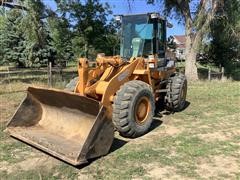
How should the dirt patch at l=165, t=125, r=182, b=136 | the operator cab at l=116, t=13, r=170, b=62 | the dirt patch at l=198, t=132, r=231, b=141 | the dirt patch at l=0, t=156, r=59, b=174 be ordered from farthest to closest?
the operator cab at l=116, t=13, r=170, b=62
the dirt patch at l=165, t=125, r=182, b=136
the dirt patch at l=198, t=132, r=231, b=141
the dirt patch at l=0, t=156, r=59, b=174

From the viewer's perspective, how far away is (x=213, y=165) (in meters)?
5.76

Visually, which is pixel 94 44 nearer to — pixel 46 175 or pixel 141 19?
pixel 141 19

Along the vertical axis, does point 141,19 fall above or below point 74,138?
above

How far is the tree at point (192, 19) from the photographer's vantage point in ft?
60.1

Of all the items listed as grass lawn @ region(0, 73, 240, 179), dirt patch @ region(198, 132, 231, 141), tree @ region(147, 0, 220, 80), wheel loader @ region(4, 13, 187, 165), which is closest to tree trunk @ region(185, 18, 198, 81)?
tree @ region(147, 0, 220, 80)

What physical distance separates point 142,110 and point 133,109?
49 centimetres

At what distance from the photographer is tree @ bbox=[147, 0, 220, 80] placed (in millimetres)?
18312

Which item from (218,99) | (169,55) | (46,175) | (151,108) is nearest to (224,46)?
(218,99)

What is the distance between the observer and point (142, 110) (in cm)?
728

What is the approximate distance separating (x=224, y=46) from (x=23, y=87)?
18760mm

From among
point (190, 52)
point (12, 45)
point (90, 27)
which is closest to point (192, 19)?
point (190, 52)

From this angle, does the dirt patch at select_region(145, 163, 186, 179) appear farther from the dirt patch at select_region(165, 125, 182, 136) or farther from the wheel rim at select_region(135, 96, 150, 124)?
the dirt patch at select_region(165, 125, 182, 136)

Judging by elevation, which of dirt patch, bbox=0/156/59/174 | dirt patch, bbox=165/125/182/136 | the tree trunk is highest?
the tree trunk

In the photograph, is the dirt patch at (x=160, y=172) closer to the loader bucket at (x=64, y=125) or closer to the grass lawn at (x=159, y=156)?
the grass lawn at (x=159, y=156)
